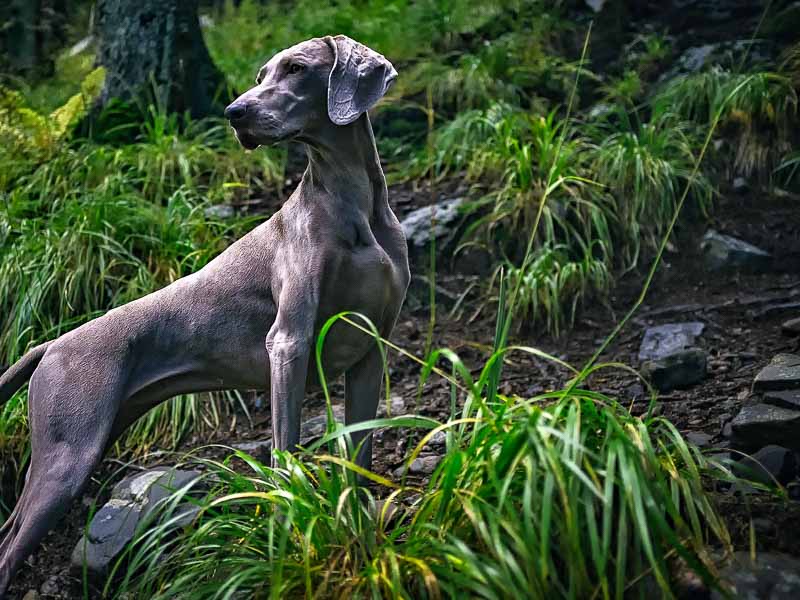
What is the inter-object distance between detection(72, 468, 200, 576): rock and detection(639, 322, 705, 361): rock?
2.59 meters

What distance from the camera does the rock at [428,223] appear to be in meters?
6.11

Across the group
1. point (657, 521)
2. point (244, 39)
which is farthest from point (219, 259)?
point (244, 39)

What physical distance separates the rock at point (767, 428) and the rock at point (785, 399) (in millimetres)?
43

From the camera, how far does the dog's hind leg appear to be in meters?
3.30

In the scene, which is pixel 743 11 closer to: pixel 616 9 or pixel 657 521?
pixel 616 9

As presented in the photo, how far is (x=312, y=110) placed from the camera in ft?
10.8

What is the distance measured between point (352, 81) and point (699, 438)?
6.97 feet

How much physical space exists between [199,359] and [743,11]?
6.15 metres

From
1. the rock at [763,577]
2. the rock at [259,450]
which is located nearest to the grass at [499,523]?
the rock at [763,577]

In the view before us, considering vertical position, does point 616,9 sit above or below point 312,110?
below

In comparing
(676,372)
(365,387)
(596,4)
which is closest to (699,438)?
(676,372)

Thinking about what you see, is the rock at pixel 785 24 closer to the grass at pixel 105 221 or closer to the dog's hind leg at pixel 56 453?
the grass at pixel 105 221

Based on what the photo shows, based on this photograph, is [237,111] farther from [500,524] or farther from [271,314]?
[500,524]

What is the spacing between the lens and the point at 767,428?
3643 millimetres
